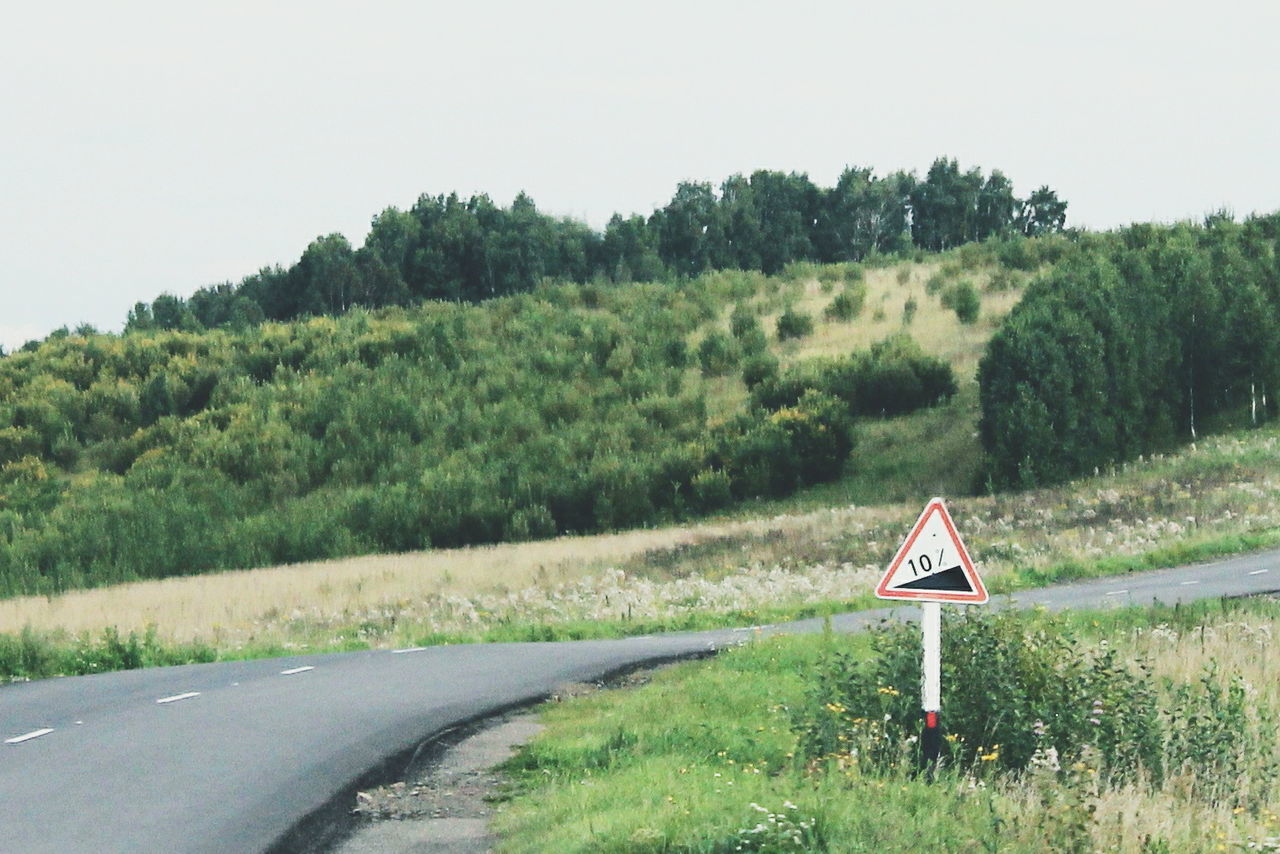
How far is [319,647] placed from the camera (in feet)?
82.2

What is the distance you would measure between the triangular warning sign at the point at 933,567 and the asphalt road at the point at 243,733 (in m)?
2.97

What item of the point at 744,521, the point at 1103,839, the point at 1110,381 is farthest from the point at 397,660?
the point at 1110,381

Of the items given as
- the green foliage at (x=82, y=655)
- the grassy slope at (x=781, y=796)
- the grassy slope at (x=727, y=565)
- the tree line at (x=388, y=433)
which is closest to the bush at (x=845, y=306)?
the tree line at (x=388, y=433)

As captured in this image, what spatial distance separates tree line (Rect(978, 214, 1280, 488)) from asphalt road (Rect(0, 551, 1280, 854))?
72.9ft

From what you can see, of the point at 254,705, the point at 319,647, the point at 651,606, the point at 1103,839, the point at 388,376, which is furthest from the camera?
the point at 388,376

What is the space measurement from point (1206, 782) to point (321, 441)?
5399 centimetres

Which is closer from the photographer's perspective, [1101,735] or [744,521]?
[1101,735]

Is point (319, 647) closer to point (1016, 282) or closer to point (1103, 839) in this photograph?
point (1103, 839)

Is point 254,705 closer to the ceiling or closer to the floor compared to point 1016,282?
closer to the floor

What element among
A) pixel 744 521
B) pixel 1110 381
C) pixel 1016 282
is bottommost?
pixel 744 521

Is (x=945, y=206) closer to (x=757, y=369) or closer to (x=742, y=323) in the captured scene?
(x=742, y=323)

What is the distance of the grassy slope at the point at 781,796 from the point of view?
8.59 m

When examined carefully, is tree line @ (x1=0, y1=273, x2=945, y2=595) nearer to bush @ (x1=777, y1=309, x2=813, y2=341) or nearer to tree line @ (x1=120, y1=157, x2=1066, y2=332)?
bush @ (x1=777, y1=309, x2=813, y2=341)

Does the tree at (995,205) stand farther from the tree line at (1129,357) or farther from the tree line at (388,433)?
the tree line at (1129,357)
